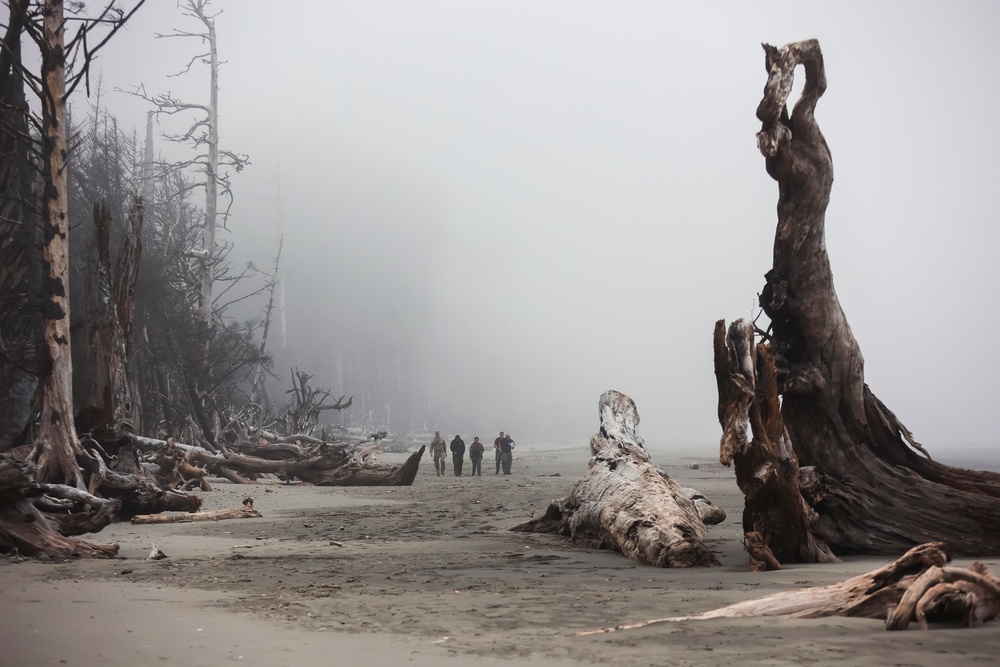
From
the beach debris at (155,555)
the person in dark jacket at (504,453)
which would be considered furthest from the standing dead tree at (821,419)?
the person in dark jacket at (504,453)

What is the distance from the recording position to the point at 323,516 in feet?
40.7

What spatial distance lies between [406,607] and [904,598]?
8.92 ft

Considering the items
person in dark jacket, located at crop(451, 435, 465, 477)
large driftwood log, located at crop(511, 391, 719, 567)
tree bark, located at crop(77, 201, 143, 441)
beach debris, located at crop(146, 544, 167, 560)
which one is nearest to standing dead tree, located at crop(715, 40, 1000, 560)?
large driftwood log, located at crop(511, 391, 719, 567)

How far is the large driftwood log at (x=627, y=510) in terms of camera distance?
7.67 meters

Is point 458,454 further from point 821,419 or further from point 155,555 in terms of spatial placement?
point 155,555

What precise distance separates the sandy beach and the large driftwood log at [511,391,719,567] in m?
0.30

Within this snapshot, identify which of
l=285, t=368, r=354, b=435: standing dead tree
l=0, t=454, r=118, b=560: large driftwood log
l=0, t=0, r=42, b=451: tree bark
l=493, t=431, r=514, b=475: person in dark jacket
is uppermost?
l=0, t=0, r=42, b=451: tree bark

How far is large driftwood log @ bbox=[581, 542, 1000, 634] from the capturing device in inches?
166

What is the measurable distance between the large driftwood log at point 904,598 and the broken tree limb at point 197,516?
26.6 feet

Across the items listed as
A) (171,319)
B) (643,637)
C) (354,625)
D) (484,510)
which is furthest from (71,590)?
(171,319)

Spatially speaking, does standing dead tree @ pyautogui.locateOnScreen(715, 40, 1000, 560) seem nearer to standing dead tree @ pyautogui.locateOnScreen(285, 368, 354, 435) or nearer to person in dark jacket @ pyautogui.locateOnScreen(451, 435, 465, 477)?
person in dark jacket @ pyautogui.locateOnScreen(451, 435, 465, 477)

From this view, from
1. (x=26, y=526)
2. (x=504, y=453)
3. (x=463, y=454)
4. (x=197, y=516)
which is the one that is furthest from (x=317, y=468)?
(x=26, y=526)

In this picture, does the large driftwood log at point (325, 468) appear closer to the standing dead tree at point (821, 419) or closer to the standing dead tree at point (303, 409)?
the standing dead tree at point (303, 409)

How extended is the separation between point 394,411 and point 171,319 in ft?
177
